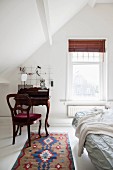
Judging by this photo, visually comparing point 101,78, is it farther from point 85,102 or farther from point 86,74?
point 85,102

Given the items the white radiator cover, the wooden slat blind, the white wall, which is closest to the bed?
the white radiator cover

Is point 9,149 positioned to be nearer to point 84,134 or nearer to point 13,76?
point 84,134

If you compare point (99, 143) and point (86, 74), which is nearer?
point (99, 143)

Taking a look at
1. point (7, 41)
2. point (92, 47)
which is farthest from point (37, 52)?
point (7, 41)

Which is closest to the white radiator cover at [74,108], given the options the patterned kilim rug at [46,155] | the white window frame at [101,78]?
the white window frame at [101,78]

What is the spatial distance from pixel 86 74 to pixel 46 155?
256 cm

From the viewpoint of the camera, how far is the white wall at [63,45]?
4.23 m

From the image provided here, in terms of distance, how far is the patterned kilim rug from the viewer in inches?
82.1

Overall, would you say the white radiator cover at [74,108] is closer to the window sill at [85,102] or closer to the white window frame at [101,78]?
the window sill at [85,102]

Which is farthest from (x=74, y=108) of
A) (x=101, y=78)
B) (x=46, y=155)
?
(x=46, y=155)

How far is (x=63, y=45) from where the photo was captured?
4242 millimetres

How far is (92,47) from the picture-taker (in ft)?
14.1

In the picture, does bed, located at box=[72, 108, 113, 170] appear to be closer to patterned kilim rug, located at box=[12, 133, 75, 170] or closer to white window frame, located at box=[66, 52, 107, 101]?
patterned kilim rug, located at box=[12, 133, 75, 170]

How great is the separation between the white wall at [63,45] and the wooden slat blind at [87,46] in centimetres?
15
